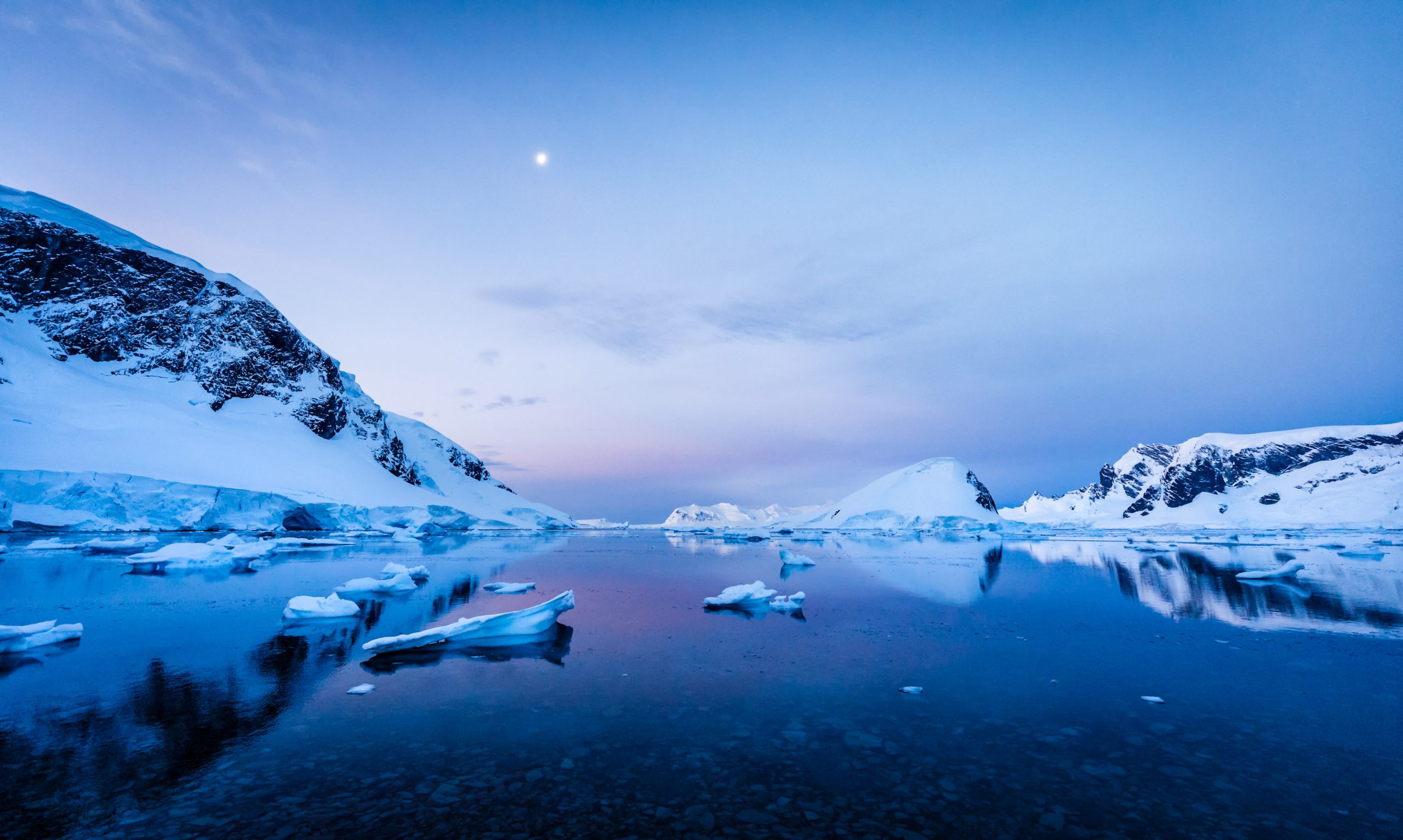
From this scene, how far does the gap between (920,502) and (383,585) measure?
68.2 meters

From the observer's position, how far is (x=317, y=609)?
1295cm

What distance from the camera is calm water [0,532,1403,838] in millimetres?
4512

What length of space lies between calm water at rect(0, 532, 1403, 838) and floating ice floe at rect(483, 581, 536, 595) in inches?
101

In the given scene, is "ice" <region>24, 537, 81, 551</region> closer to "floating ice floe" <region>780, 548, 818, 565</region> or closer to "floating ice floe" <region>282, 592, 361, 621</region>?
"floating ice floe" <region>282, 592, 361, 621</region>

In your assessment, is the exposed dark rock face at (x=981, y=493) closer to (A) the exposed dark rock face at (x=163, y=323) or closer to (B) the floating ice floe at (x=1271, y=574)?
(B) the floating ice floe at (x=1271, y=574)

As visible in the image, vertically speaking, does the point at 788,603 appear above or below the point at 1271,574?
below

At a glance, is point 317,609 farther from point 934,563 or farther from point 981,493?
point 981,493

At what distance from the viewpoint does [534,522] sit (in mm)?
80125

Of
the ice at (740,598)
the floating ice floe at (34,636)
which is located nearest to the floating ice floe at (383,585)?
the floating ice floe at (34,636)

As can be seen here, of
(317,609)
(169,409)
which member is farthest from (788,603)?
(169,409)

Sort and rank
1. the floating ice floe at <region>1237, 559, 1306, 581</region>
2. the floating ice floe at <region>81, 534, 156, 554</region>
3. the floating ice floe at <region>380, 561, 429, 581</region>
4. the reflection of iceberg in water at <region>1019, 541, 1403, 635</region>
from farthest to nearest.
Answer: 1. the floating ice floe at <region>81, 534, 156, 554</region>
2. the floating ice floe at <region>1237, 559, 1306, 581</region>
3. the floating ice floe at <region>380, 561, 429, 581</region>
4. the reflection of iceberg in water at <region>1019, 541, 1403, 635</region>

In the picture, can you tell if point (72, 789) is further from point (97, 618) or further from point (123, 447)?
point (123, 447)

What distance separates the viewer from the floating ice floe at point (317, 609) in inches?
499

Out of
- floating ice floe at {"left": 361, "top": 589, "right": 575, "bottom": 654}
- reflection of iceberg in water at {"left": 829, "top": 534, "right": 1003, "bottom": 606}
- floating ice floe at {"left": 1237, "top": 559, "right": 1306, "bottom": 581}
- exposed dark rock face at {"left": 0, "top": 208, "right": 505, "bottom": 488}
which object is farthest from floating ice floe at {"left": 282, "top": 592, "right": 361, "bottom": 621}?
exposed dark rock face at {"left": 0, "top": 208, "right": 505, "bottom": 488}
